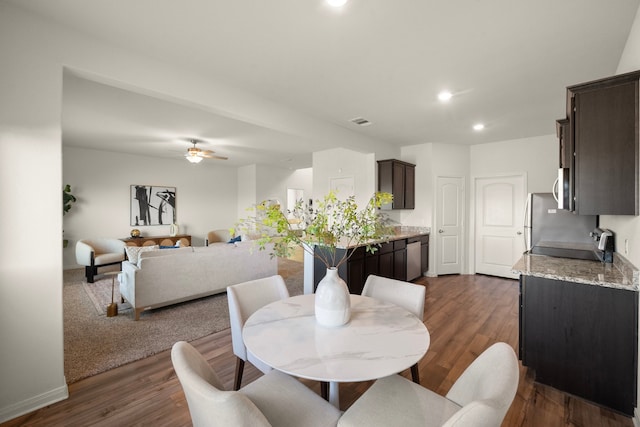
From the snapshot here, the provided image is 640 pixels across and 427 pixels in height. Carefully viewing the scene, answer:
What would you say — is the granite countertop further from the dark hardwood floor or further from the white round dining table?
the white round dining table

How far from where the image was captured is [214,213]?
789 cm

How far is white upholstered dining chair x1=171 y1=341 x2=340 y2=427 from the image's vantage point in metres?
0.86

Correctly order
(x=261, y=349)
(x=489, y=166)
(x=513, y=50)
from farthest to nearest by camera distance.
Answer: (x=489, y=166) < (x=513, y=50) < (x=261, y=349)

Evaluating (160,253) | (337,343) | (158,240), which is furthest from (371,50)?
(158,240)

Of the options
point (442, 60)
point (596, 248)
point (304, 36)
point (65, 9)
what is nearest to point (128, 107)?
point (65, 9)

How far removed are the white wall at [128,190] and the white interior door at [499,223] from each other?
6483 mm

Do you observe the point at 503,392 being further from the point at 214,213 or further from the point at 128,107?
the point at 214,213

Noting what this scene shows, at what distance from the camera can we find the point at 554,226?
10.6ft

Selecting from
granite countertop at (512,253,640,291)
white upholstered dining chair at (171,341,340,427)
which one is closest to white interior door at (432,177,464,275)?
granite countertop at (512,253,640,291)

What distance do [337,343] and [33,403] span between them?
2.10 meters

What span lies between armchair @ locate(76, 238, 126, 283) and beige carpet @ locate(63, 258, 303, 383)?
551 mm

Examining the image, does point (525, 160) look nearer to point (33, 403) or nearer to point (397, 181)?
point (397, 181)

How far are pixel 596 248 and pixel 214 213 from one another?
7.73m

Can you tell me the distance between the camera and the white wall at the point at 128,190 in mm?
5746
